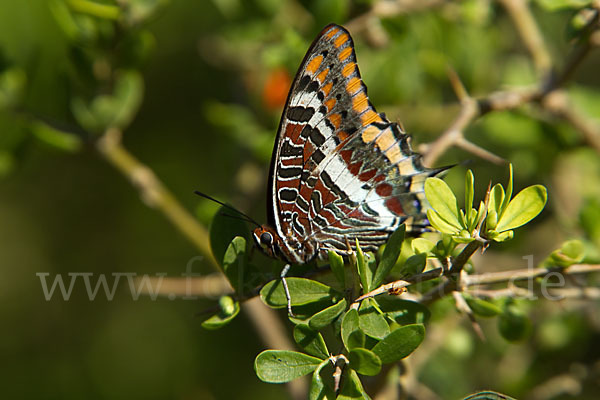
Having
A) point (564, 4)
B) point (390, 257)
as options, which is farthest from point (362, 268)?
point (564, 4)

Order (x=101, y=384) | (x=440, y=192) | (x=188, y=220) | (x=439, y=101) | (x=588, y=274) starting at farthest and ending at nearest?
(x=101, y=384), (x=439, y=101), (x=188, y=220), (x=588, y=274), (x=440, y=192)

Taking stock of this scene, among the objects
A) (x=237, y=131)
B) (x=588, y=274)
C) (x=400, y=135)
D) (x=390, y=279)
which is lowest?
(x=588, y=274)

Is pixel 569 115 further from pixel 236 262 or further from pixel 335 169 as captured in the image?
pixel 236 262

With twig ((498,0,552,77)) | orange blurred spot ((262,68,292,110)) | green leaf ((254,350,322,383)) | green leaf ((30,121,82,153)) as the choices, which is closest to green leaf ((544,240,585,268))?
green leaf ((254,350,322,383))

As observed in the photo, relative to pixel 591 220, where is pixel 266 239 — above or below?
above

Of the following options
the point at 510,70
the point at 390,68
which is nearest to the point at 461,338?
the point at 390,68

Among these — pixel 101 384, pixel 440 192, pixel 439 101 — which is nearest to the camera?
pixel 440 192

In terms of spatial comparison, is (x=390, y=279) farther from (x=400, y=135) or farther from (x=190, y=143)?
(x=190, y=143)
